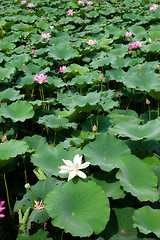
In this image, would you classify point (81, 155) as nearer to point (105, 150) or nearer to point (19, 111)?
point (105, 150)

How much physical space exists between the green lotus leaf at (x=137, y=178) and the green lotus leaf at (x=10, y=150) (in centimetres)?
64

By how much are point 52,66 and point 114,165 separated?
2.28m

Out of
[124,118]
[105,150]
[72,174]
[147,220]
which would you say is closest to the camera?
[147,220]

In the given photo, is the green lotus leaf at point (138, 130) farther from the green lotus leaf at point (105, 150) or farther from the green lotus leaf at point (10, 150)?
the green lotus leaf at point (10, 150)

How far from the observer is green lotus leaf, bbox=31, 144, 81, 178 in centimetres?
153

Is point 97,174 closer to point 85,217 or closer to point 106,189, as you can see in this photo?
point 106,189

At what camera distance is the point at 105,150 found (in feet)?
5.11

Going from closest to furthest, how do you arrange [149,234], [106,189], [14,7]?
[149,234] → [106,189] → [14,7]

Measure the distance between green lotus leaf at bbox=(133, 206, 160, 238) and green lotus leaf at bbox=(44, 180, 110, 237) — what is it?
0.14 m

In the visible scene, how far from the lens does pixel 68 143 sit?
1676 mm

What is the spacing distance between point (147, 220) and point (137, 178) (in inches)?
10.2

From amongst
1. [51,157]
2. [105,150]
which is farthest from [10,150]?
[105,150]

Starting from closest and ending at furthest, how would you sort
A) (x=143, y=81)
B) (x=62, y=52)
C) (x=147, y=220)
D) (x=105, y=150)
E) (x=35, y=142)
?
(x=147, y=220), (x=105, y=150), (x=35, y=142), (x=143, y=81), (x=62, y=52)

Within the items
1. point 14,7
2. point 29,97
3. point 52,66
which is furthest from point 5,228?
point 14,7
